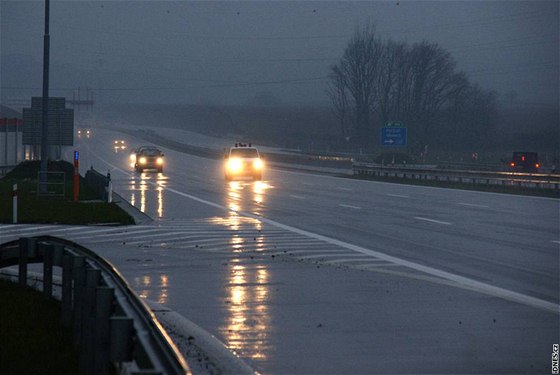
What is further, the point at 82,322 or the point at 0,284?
the point at 0,284

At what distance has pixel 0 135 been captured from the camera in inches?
2803

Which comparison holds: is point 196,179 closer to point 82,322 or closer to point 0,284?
point 0,284

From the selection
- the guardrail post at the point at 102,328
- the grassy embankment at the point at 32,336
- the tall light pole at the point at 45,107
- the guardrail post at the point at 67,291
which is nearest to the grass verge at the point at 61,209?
the tall light pole at the point at 45,107

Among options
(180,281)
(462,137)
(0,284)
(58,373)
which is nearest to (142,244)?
(180,281)

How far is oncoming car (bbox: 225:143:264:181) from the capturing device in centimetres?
5844

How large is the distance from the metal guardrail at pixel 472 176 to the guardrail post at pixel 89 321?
130ft

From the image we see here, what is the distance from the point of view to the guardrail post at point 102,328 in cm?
702

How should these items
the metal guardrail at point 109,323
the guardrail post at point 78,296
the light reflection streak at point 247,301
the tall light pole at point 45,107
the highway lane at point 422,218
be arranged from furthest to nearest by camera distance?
the tall light pole at point 45,107 < the highway lane at point 422,218 < the light reflection streak at point 247,301 < the guardrail post at point 78,296 < the metal guardrail at point 109,323

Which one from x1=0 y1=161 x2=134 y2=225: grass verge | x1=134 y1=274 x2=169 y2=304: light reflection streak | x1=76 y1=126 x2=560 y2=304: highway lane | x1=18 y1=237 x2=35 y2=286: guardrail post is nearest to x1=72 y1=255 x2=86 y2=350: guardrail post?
x1=18 y1=237 x2=35 y2=286: guardrail post

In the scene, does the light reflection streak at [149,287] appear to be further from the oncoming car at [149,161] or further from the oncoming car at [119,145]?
the oncoming car at [119,145]

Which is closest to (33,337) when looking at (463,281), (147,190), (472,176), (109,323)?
(109,323)

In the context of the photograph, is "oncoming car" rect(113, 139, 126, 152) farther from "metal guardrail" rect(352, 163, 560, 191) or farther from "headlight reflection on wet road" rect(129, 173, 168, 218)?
"metal guardrail" rect(352, 163, 560, 191)

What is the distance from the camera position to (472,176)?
178ft

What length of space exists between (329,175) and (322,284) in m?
53.9
